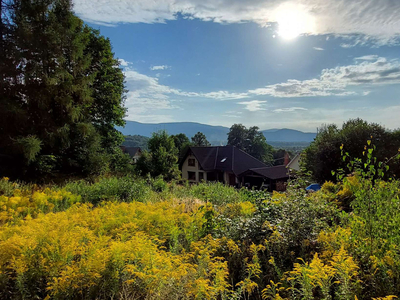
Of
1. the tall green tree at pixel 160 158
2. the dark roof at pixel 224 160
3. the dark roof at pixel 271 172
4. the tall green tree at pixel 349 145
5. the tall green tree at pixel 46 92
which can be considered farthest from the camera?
the dark roof at pixel 224 160

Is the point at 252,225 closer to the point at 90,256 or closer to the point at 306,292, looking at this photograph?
the point at 306,292

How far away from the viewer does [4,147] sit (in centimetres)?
1132

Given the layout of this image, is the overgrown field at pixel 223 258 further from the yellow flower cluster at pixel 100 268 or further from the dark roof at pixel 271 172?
the dark roof at pixel 271 172

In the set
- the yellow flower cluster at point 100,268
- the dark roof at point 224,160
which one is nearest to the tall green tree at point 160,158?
the dark roof at point 224,160

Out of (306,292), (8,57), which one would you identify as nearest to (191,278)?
(306,292)

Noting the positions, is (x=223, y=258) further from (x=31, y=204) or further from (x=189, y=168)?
(x=189, y=168)

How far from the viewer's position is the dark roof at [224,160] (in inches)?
1077

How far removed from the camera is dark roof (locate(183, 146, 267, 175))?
27344mm

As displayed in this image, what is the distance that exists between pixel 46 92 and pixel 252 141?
4270 centimetres

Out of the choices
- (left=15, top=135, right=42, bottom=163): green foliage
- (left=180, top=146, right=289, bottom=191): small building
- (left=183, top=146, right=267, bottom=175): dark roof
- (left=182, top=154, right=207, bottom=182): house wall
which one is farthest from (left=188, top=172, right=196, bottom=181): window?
(left=15, top=135, right=42, bottom=163): green foliage

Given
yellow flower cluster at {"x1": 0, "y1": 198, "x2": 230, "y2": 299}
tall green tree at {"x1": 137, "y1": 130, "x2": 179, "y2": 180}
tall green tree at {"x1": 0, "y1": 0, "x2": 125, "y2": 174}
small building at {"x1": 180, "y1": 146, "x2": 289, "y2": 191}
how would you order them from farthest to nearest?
small building at {"x1": 180, "y1": 146, "x2": 289, "y2": 191}
tall green tree at {"x1": 137, "y1": 130, "x2": 179, "y2": 180}
tall green tree at {"x1": 0, "y1": 0, "x2": 125, "y2": 174}
yellow flower cluster at {"x1": 0, "y1": 198, "x2": 230, "y2": 299}

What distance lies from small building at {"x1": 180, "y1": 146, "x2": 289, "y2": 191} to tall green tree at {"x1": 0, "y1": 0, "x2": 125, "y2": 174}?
15146mm

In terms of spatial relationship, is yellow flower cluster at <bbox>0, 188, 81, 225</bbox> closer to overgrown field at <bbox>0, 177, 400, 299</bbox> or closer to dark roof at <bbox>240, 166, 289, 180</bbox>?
overgrown field at <bbox>0, 177, 400, 299</bbox>

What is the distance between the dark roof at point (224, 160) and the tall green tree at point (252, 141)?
20928 mm
